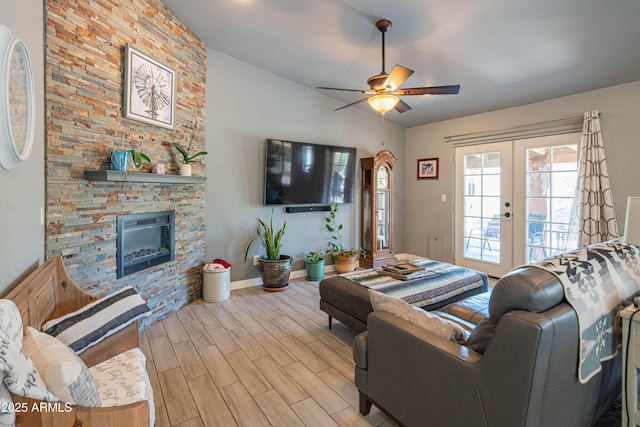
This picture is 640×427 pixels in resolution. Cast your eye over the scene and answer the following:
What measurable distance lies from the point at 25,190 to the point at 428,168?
5.21m

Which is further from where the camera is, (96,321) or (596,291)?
(96,321)

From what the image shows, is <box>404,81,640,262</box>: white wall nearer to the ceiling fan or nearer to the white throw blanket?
the ceiling fan

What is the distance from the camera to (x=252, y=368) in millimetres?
2365

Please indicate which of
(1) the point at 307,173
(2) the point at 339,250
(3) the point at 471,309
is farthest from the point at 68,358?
(2) the point at 339,250

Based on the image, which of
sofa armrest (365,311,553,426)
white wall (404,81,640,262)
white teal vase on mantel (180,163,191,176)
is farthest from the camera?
white wall (404,81,640,262)

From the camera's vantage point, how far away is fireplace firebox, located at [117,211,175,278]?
2754 mm

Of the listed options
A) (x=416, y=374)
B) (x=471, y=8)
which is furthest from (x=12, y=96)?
(x=471, y=8)

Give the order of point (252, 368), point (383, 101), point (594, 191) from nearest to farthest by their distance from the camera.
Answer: point (252, 368) < point (383, 101) < point (594, 191)

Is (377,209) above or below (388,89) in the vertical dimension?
below

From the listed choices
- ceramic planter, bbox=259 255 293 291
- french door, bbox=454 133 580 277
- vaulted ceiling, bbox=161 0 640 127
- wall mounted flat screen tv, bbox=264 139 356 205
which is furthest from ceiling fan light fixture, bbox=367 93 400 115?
french door, bbox=454 133 580 277

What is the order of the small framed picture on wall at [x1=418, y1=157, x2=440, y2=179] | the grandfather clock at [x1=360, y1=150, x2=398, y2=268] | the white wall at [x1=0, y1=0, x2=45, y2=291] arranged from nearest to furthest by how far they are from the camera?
1. the white wall at [x1=0, y1=0, x2=45, y2=291]
2. the grandfather clock at [x1=360, y1=150, x2=398, y2=268]
3. the small framed picture on wall at [x1=418, y1=157, x2=440, y2=179]

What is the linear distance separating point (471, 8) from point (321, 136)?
8.77 feet

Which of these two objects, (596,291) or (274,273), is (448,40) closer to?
(596,291)

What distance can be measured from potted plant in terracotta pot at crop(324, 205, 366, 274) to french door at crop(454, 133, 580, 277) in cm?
174
